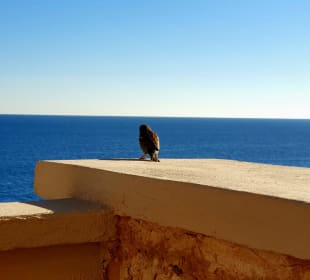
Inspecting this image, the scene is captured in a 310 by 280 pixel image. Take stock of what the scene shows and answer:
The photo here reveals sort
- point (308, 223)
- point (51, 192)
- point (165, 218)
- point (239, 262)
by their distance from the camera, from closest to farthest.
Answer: point (308, 223)
point (239, 262)
point (165, 218)
point (51, 192)

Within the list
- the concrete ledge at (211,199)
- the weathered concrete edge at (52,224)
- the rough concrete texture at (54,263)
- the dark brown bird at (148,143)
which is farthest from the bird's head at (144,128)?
the rough concrete texture at (54,263)

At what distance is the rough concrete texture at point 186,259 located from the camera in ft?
7.42

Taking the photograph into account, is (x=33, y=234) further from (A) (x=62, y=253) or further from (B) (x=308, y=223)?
(B) (x=308, y=223)

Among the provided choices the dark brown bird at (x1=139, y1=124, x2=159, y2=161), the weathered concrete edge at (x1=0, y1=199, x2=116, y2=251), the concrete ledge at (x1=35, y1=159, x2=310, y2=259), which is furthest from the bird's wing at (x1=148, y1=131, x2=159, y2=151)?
the weathered concrete edge at (x1=0, y1=199, x2=116, y2=251)

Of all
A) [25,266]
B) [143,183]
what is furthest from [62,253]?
[143,183]

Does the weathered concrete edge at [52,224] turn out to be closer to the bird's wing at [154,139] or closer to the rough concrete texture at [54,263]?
the rough concrete texture at [54,263]

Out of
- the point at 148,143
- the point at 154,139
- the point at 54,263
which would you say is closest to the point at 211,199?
the point at 54,263

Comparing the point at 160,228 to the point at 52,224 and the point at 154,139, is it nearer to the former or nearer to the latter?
the point at 52,224

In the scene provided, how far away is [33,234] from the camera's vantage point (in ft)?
9.18

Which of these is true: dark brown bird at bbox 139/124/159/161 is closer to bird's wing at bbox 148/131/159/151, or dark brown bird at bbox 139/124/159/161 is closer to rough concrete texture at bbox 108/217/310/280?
bird's wing at bbox 148/131/159/151

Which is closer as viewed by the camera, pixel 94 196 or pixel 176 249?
pixel 176 249

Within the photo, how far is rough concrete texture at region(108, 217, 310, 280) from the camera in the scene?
226 centimetres

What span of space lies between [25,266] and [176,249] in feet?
2.56

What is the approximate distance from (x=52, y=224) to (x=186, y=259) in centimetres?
70
